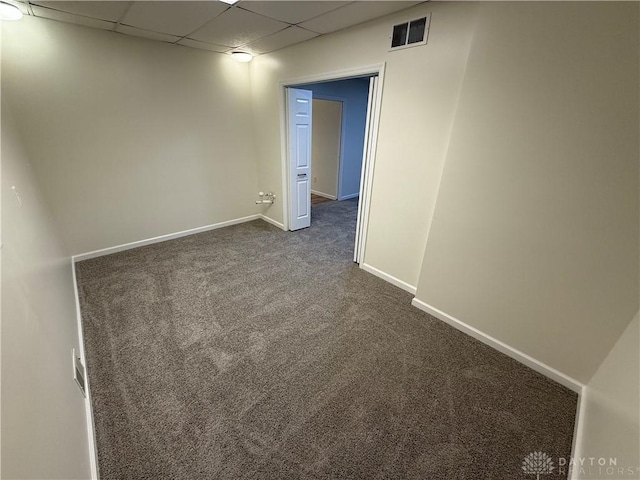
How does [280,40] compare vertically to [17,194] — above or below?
above

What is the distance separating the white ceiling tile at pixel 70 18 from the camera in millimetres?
2096

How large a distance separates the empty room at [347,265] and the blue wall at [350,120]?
175cm

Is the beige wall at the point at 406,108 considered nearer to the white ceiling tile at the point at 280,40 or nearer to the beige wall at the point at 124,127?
the white ceiling tile at the point at 280,40

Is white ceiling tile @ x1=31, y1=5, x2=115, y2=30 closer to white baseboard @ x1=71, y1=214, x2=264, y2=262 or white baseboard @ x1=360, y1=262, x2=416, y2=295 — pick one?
white baseboard @ x1=71, y1=214, x2=264, y2=262

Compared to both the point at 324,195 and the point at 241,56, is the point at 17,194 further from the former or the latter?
the point at 324,195

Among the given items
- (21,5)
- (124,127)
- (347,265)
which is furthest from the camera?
(347,265)

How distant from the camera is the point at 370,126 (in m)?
2.43

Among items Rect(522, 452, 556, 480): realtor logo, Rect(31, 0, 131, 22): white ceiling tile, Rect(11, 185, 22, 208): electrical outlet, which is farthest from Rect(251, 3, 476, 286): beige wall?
Rect(11, 185, 22, 208): electrical outlet

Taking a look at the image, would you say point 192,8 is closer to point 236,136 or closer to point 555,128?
point 236,136

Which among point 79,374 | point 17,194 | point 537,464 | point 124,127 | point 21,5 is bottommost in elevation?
point 537,464

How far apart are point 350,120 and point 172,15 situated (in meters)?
3.65

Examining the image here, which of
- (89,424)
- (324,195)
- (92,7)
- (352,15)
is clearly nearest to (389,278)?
(352,15)

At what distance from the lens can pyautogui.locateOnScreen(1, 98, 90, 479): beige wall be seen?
665 mm

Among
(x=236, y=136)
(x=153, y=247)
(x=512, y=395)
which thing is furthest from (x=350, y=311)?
(x=236, y=136)
